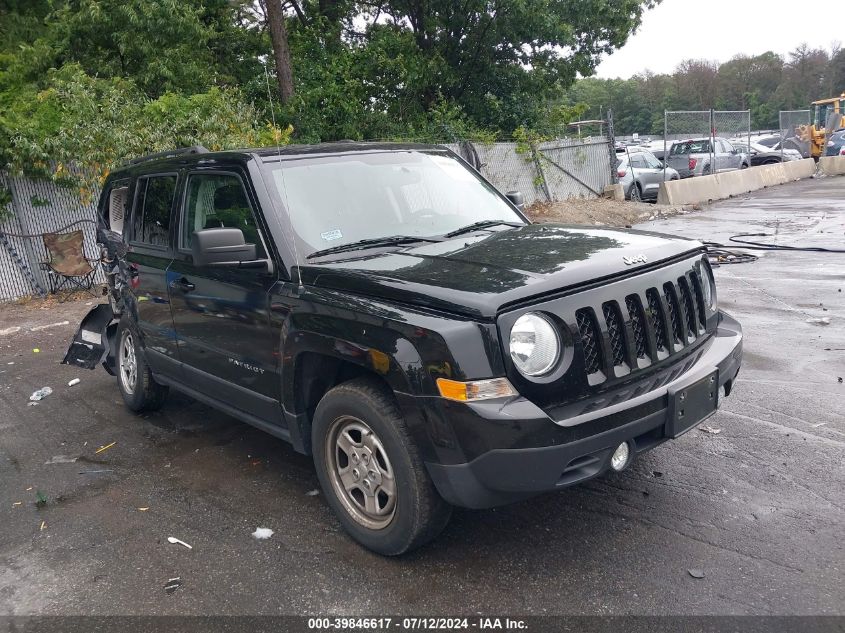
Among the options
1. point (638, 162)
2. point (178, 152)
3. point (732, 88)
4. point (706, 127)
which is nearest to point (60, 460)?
point (178, 152)

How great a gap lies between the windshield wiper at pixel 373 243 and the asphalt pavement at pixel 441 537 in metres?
1.45

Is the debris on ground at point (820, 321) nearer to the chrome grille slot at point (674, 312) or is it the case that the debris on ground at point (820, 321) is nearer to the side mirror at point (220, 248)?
the chrome grille slot at point (674, 312)

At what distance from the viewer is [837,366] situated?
5902mm

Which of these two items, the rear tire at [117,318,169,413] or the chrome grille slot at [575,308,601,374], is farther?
the rear tire at [117,318,169,413]

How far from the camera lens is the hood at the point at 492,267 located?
10.1 ft

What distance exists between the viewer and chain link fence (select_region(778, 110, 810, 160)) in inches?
1193

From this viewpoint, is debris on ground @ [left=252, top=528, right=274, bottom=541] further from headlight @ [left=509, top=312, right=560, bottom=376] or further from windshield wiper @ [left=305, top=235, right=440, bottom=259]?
headlight @ [left=509, top=312, right=560, bottom=376]

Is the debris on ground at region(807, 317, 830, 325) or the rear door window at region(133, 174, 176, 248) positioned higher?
the rear door window at region(133, 174, 176, 248)

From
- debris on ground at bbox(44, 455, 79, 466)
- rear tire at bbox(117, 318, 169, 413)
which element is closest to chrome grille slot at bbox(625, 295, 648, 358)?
rear tire at bbox(117, 318, 169, 413)

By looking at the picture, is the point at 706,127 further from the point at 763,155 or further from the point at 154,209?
the point at 154,209

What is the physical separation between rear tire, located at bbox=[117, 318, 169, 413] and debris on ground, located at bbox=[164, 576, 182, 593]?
8.01ft

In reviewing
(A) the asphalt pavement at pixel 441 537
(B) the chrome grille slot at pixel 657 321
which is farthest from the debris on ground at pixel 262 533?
(B) the chrome grille slot at pixel 657 321

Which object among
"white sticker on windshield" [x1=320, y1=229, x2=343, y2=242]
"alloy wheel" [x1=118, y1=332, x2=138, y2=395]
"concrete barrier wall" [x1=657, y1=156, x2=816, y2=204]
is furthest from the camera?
"concrete barrier wall" [x1=657, y1=156, x2=816, y2=204]

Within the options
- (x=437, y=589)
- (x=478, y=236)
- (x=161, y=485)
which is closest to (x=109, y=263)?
(x=161, y=485)
